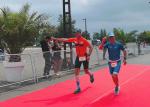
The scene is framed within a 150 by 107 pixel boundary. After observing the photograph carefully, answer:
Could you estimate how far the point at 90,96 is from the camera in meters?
12.9

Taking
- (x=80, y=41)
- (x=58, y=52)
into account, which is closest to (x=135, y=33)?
(x=58, y=52)

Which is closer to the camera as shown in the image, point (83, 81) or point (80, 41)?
point (80, 41)

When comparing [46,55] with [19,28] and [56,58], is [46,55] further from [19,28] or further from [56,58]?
[19,28]

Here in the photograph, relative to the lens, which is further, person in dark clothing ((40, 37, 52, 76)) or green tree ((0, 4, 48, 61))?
person in dark clothing ((40, 37, 52, 76))

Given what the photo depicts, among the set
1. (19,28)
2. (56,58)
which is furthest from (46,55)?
(19,28)

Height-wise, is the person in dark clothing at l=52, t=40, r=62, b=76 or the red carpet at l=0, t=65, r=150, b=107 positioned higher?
the person in dark clothing at l=52, t=40, r=62, b=76

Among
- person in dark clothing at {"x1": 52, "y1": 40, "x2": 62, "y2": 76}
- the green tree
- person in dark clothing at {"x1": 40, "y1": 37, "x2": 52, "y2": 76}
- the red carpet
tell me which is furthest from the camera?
person in dark clothing at {"x1": 52, "y1": 40, "x2": 62, "y2": 76}

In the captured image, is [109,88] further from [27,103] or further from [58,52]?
[58,52]

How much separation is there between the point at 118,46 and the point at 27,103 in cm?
338

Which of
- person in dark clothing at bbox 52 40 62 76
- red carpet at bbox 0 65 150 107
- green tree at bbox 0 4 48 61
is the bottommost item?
red carpet at bbox 0 65 150 107

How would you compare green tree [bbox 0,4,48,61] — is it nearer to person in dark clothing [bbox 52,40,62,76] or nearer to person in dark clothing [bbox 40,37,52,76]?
person in dark clothing [bbox 40,37,52,76]

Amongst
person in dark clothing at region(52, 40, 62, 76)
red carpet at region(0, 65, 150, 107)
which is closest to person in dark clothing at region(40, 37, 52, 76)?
person in dark clothing at region(52, 40, 62, 76)

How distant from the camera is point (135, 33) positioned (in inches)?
3184

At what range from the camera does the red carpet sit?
11.6 m
